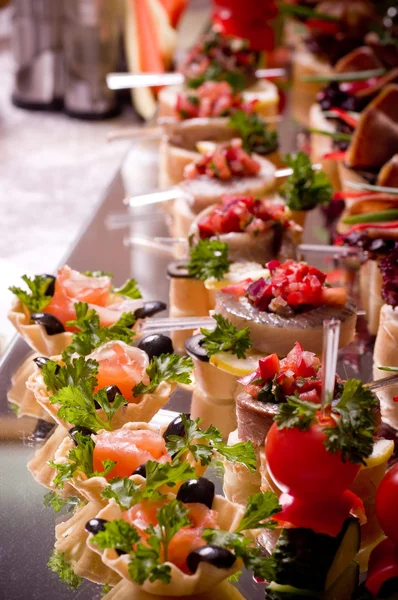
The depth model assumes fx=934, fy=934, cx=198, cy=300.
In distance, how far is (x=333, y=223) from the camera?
128 inches

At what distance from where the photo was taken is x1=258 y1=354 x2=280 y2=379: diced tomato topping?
164cm

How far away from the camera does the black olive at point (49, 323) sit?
2117 millimetres

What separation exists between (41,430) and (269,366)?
640 millimetres

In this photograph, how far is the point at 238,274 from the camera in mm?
2330

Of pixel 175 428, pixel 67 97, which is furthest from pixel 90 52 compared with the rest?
pixel 175 428

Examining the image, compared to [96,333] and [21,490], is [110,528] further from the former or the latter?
[96,333]

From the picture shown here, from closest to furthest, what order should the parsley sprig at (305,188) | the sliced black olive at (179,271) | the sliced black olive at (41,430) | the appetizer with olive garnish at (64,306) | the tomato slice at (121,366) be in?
the tomato slice at (121,366), the sliced black olive at (41,430), the appetizer with olive garnish at (64,306), the sliced black olive at (179,271), the parsley sprig at (305,188)

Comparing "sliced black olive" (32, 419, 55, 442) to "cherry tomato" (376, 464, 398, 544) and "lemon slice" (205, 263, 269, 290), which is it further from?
"cherry tomato" (376, 464, 398, 544)

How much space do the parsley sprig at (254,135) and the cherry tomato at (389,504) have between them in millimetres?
2009

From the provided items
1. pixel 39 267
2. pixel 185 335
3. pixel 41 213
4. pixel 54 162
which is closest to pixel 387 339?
pixel 185 335

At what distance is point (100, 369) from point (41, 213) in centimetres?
191

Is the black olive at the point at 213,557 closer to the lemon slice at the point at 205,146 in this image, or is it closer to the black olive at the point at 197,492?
the black olive at the point at 197,492

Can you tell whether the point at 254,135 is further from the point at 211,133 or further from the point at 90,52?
the point at 90,52

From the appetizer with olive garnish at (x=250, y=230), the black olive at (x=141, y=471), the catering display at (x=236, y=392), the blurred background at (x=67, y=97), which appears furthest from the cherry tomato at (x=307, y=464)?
the blurred background at (x=67, y=97)
